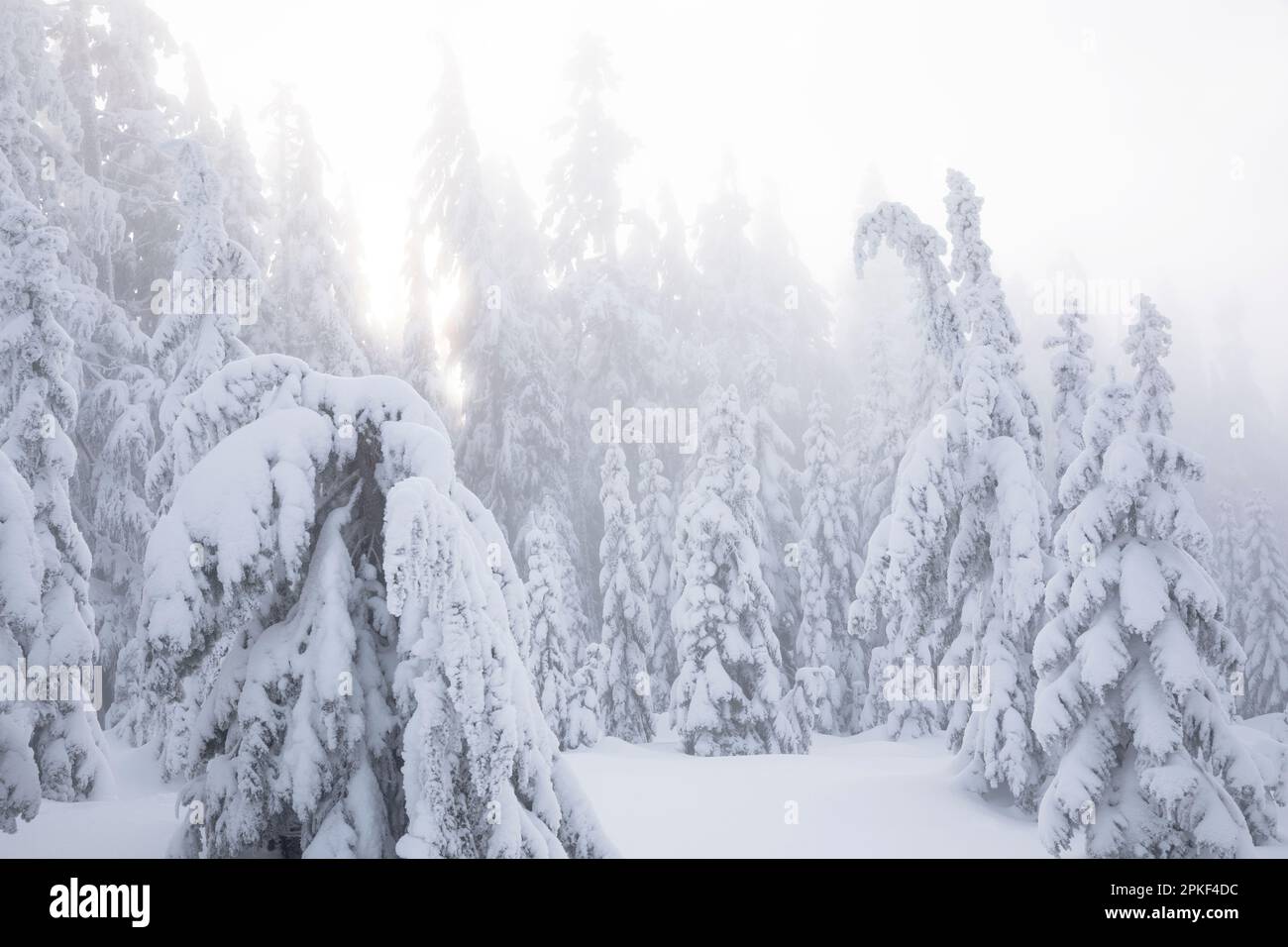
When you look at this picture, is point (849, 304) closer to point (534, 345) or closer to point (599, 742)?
point (534, 345)

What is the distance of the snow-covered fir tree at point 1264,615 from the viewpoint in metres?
35.1

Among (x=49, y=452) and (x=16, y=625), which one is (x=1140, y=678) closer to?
(x=16, y=625)

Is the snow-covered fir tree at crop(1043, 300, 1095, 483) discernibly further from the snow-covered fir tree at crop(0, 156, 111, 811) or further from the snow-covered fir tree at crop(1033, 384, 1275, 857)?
the snow-covered fir tree at crop(0, 156, 111, 811)

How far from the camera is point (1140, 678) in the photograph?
34.1ft

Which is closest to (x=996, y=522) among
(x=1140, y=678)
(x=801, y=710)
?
(x=1140, y=678)

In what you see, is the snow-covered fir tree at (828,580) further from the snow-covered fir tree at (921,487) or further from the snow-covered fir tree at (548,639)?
the snow-covered fir tree at (921,487)

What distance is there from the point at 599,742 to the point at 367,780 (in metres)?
18.4

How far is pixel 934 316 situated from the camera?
48.9 feet

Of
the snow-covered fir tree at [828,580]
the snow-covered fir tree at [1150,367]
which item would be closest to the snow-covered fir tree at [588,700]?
the snow-covered fir tree at [828,580]

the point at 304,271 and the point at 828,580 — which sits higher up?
the point at 304,271

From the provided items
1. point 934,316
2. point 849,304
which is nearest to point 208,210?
point 934,316

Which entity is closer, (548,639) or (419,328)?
(548,639)

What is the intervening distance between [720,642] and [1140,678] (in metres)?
13.0

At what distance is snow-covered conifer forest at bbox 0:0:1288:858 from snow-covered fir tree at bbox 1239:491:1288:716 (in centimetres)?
17
